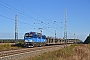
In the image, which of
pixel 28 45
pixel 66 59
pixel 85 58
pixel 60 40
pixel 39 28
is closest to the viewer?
pixel 66 59

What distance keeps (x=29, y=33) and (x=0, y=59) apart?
29696mm

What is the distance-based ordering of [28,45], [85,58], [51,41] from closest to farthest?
[85,58], [28,45], [51,41]

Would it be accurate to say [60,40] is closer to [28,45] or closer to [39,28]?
[39,28]

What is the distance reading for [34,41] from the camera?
49156mm

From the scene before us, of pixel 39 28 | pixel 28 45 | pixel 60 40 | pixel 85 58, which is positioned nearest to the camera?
pixel 85 58

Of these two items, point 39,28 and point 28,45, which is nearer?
point 28,45

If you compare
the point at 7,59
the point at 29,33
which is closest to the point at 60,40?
the point at 29,33

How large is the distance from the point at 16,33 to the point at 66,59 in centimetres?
3754

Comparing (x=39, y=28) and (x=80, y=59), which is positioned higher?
(x=39, y=28)

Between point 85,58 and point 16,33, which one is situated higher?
point 16,33

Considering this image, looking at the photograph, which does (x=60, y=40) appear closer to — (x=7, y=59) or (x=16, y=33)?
(x=16, y=33)

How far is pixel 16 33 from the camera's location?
2110 inches

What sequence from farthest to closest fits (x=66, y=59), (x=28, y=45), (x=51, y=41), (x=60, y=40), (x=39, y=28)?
(x=60, y=40), (x=51, y=41), (x=39, y=28), (x=28, y=45), (x=66, y=59)

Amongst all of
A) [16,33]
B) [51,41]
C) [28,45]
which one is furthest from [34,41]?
[51,41]
